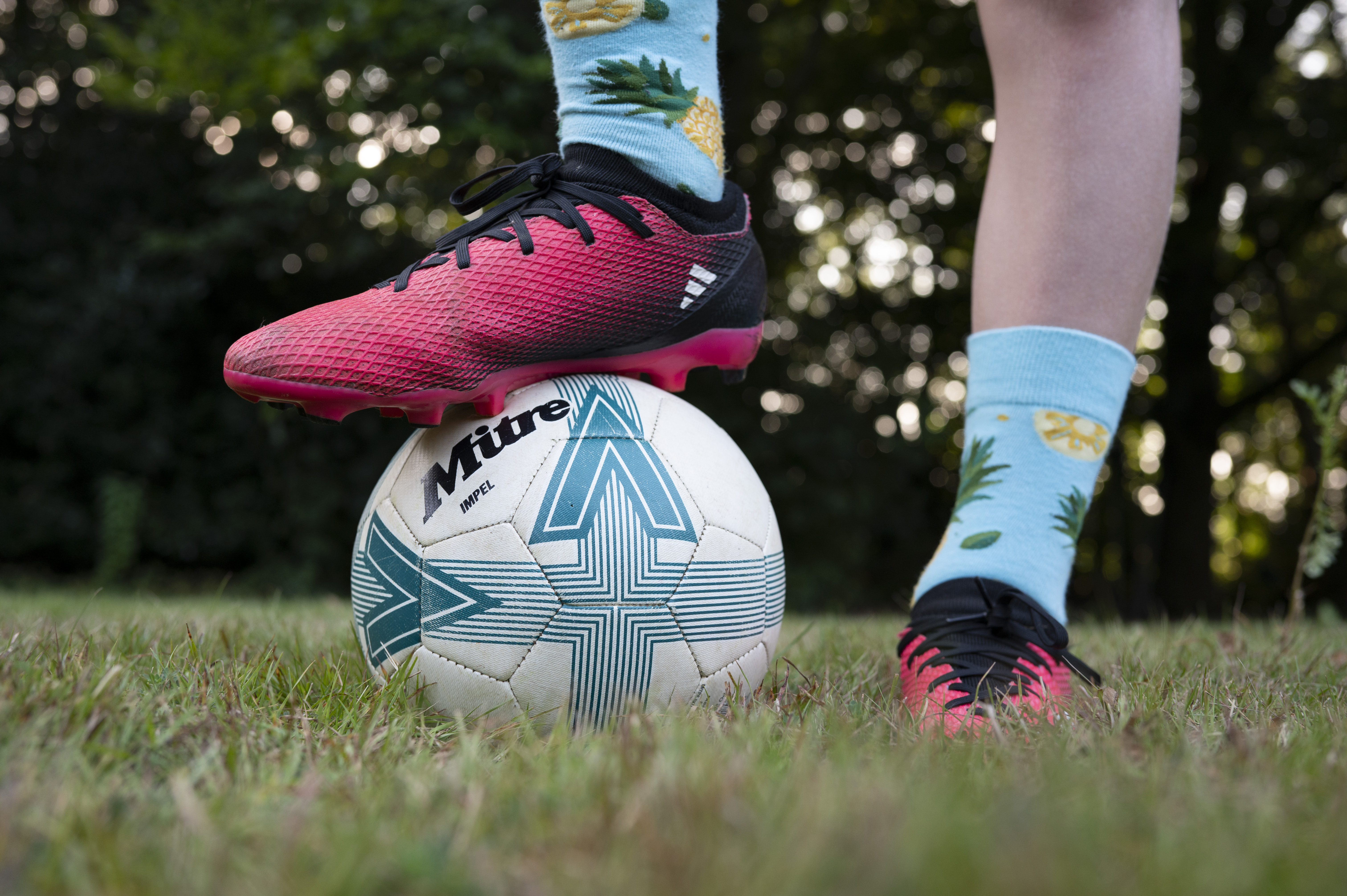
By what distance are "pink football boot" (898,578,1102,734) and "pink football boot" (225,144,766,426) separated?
2.11ft

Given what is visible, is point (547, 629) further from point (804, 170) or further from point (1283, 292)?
point (1283, 292)

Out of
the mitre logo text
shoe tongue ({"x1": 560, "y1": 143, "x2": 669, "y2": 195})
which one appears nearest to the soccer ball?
the mitre logo text

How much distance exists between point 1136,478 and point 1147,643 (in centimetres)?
1055

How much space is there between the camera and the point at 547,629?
1.51 meters

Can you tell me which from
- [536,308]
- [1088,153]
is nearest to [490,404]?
[536,308]

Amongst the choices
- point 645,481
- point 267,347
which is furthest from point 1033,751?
point 267,347

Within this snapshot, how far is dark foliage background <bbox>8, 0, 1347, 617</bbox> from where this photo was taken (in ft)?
20.2

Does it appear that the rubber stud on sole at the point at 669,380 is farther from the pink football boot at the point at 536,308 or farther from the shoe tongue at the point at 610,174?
the shoe tongue at the point at 610,174

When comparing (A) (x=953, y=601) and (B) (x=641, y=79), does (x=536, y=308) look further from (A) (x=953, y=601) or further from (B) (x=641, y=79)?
(A) (x=953, y=601)

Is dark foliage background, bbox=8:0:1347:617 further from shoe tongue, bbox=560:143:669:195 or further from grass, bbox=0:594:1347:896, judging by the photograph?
grass, bbox=0:594:1347:896

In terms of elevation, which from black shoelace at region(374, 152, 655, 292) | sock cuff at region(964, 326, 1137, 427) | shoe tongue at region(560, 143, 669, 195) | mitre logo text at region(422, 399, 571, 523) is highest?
shoe tongue at region(560, 143, 669, 195)

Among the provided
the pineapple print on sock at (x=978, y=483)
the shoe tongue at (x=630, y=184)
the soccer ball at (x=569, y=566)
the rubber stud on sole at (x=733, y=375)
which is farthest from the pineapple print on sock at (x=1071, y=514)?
the shoe tongue at (x=630, y=184)

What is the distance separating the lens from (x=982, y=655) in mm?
1669

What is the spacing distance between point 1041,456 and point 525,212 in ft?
3.43
